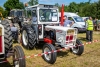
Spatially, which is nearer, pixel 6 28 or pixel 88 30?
pixel 6 28

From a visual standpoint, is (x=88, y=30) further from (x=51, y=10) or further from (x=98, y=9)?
(x=98, y=9)

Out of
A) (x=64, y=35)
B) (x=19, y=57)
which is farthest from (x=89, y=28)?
(x=19, y=57)

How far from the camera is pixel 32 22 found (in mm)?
8430

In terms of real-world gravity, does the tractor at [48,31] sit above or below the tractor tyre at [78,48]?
above

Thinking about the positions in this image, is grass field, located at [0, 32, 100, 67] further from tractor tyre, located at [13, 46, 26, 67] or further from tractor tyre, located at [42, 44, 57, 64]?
tractor tyre, located at [13, 46, 26, 67]

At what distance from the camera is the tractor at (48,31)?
7160mm

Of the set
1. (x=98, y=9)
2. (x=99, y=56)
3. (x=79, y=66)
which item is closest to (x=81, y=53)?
(x=99, y=56)

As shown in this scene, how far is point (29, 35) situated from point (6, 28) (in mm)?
2722

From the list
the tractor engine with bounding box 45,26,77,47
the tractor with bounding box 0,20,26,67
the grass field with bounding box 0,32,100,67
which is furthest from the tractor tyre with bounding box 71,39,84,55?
the tractor with bounding box 0,20,26,67

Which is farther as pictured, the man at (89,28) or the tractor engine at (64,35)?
the man at (89,28)

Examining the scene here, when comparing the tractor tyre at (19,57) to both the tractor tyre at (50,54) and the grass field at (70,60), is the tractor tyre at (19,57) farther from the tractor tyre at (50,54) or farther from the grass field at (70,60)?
the tractor tyre at (50,54)

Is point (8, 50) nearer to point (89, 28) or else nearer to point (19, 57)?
point (19, 57)

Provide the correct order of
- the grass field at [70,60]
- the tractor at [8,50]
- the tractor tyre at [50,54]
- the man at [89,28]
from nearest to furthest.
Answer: the tractor at [8,50] < the tractor tyre at [50,54] < the grass field at [70,60] < the man at [89,28]

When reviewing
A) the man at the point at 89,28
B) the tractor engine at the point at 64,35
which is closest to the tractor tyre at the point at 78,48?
the tractor engine at the point at 64,35
